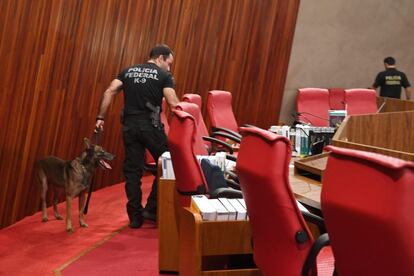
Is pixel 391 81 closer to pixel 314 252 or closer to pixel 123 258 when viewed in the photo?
pixel 123 258

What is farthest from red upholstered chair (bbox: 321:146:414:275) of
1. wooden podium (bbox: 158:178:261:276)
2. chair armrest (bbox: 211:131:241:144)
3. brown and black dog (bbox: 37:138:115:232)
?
chair armrest (bbox: 211:131:241:144)

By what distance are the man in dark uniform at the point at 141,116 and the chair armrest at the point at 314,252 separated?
10.1 feet

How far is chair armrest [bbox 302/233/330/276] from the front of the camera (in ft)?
7.59

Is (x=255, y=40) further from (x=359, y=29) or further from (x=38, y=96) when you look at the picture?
(x=38, y=96)

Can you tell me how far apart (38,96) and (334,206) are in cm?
409

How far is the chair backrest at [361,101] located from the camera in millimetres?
8586

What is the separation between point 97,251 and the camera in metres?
4.74

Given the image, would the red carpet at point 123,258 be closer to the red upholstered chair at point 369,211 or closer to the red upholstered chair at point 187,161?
the red upholstered chair at point 187,161

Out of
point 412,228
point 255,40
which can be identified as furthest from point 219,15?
point 412,228

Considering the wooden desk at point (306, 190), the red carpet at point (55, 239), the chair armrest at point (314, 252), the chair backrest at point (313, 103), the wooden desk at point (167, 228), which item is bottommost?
the red carpet at point (55, 239)

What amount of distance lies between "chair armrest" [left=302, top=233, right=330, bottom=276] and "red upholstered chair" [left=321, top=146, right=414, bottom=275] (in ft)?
1.03

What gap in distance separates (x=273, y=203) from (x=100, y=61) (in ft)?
14.9

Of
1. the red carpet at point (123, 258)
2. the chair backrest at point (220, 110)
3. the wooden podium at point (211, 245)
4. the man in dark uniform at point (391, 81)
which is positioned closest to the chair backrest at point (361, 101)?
the man in dark uniform at point (391, 81)

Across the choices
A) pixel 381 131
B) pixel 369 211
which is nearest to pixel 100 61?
pixel 381 131
